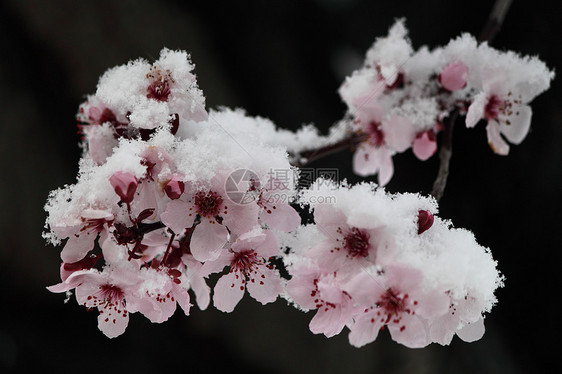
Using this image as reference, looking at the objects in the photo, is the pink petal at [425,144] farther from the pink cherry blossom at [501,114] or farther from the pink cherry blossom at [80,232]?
the pink cherry blossom at [80,232]

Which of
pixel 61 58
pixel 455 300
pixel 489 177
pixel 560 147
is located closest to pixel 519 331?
pixel 489 177

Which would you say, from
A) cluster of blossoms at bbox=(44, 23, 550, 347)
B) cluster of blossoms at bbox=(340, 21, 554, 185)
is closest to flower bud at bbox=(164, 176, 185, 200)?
cluster of blossoms at bbox=(44, 23, 550, 347)

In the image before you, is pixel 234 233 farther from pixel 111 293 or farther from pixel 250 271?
pixel 111 293

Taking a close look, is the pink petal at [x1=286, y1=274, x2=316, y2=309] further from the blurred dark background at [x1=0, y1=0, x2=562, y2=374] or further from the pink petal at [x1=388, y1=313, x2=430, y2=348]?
the blurred dark background at [x1=0, y1=0, x2=562, y2=374]

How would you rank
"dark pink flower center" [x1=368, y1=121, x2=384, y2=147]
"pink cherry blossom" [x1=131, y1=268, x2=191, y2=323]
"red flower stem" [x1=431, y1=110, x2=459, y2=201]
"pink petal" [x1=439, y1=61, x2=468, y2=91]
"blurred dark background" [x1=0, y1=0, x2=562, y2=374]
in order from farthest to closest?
"blurred dark background" [x1=0, y1=0, x2=562, y2=374], "dark pink flower center" [x1=368, y1=121, x2=384, y2=147], "pink petal" [x1=439, y1=61, x2=468, y2=91], "red flower stem" [x1=431, y1=110, x2=459, y2=201], "pink cherry blossom" [x1=131, y1=268, x2=191, y2=323]

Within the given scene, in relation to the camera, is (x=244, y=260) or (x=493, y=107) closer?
(x=244, y=260)

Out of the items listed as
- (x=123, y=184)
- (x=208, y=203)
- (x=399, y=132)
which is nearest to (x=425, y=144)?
(x=399, y=132)
